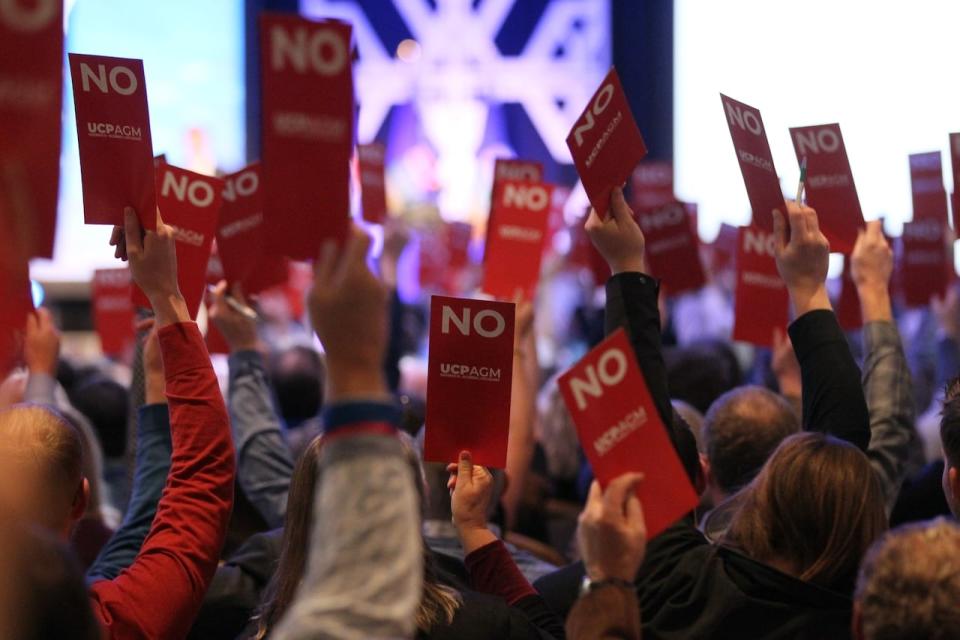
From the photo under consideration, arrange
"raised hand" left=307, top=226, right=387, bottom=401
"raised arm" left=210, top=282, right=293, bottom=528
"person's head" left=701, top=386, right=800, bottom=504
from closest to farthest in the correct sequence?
"raised hand" left=307, top=226, right=387, bottom=401 → "person's head" left=701, top=386, right=800, bottom=504 → "raised arm" left=210, top=282, right=293, bottom=528

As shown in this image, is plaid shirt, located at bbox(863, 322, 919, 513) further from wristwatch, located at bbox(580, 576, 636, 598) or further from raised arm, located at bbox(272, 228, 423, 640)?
raised arm, located at bbox(272, 228, 423, 640)

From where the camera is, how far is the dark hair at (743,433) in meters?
2.73

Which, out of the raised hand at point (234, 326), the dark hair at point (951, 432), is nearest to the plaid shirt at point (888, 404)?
the dark hair at point (951, 432)

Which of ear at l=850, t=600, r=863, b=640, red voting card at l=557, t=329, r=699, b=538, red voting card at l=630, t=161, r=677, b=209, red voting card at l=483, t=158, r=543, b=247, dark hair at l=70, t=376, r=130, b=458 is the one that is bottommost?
dark hair at l=70, t=376, r=130, b=458

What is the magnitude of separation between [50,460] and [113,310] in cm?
255

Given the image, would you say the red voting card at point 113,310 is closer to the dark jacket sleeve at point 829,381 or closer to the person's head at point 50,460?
the person's head at point 50,460

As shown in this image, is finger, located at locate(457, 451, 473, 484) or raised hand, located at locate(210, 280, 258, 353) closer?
finger, located at locate(457, 451, 473, 484)

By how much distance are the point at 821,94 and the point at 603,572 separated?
26.7 ft

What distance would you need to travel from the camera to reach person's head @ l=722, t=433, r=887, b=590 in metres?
1.87

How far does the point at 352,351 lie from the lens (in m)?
1.38

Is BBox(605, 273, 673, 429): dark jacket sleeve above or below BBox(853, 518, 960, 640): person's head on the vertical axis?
above

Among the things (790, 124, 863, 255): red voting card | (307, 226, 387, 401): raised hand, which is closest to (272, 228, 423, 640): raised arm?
(307, 226, 387, 401): raised hand

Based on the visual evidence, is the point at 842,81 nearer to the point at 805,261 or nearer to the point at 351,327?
the point at 805,261

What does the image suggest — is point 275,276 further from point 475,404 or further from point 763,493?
point 763,493
